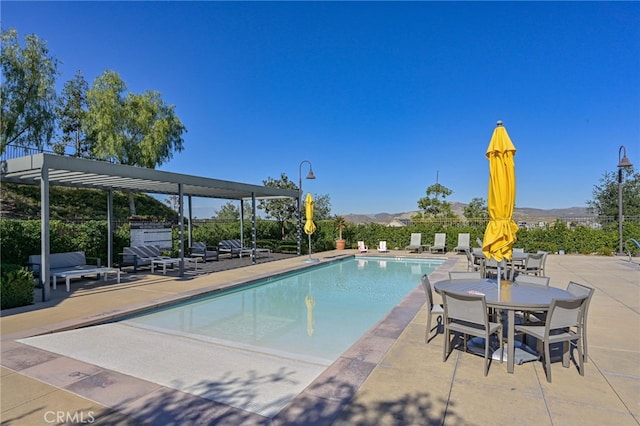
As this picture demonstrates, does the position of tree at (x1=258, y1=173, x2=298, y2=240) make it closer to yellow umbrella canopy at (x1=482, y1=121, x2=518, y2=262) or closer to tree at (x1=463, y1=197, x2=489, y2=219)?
yellow umbrella canopy at (x1=482, y1=121, x2=518, y2=262)

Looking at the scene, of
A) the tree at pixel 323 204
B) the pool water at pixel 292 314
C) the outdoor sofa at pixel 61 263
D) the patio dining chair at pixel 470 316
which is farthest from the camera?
the tree at pixel 323 204

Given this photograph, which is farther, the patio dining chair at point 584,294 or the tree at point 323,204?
the tree at point 323,204

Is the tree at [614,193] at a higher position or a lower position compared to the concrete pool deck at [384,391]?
higher

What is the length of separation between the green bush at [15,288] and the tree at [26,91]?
1621cm

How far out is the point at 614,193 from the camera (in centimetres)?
2545

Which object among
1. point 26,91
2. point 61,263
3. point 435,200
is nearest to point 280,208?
point 61,263

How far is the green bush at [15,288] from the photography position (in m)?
5.84

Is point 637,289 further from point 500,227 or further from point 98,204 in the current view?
point 98,204

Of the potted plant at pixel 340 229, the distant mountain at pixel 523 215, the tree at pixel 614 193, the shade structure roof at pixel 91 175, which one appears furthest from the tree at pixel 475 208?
the shade structure roof at pixel 91 175

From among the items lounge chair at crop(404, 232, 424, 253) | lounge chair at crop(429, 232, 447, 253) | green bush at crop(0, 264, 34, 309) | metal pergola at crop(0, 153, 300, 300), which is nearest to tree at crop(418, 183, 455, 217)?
lounge chair at crop(404, 232, 424, 253)

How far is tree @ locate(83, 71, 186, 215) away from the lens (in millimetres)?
21969

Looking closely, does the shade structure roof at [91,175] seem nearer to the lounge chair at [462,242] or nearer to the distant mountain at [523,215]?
the distant mountain at [523,215]

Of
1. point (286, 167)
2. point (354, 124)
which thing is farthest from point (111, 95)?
point (354, 124)

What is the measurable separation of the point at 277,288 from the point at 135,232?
17.7ft
